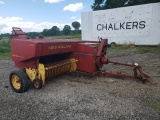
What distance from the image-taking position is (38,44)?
4609 millimetres

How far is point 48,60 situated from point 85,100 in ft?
6.81

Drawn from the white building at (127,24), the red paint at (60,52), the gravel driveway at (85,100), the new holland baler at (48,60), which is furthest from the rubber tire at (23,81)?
the white building at (127,24)

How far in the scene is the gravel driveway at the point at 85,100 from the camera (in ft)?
11.8

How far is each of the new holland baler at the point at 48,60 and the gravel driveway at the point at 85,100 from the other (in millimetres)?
255

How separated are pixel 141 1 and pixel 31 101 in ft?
55.8

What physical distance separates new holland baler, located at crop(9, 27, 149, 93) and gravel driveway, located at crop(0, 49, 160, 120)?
255mm

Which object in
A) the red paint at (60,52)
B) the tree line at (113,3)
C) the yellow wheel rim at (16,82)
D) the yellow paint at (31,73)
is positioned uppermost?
the tree line at (113,3)

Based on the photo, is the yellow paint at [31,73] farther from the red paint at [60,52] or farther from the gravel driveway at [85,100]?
the gravel driveway at [85,100]

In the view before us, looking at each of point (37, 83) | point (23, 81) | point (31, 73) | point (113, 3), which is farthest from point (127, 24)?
point (23, 81)

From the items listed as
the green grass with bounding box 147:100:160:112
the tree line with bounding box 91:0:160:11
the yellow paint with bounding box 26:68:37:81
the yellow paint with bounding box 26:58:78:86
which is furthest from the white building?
the yellow paint with bounding box 26:68:37:81

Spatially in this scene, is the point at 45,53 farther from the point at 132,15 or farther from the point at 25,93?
the point at 132,15

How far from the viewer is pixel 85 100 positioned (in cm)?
420

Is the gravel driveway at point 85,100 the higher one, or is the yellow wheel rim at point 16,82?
the yellow wheel rim at point 16,82

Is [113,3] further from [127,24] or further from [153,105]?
[153,105]
